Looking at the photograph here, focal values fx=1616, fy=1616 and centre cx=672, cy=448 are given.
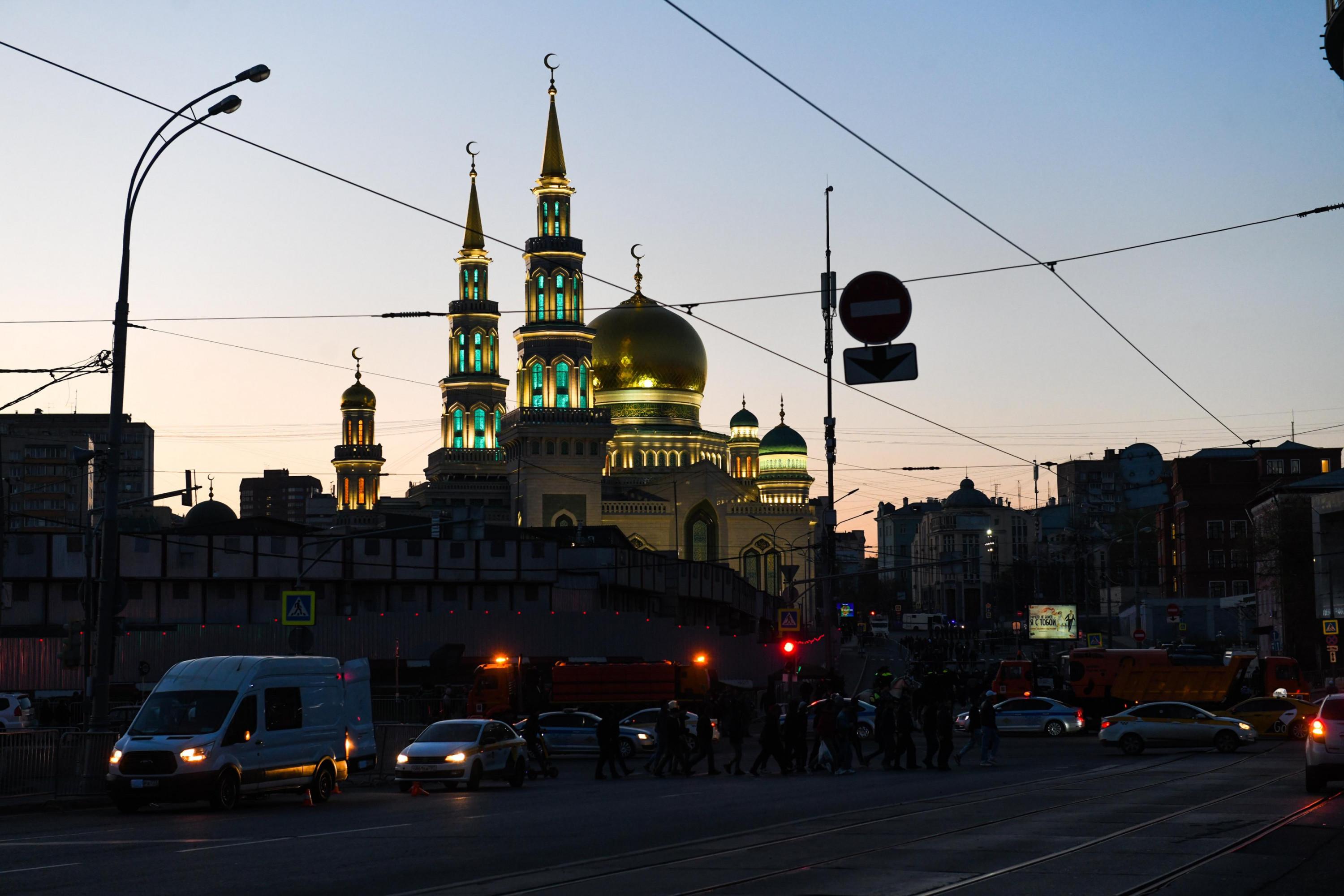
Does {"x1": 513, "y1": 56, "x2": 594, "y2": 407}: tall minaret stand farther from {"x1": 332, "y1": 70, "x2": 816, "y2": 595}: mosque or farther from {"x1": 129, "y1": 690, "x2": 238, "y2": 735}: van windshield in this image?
{"x1": 129, "y1": 690, "x2": 238, "y2": 735}: van windshield

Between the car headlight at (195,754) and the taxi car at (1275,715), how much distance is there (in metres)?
26.8

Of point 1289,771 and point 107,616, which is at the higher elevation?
point 107,616

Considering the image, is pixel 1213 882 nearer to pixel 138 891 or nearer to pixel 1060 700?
pixel 138 891

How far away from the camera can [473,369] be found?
118750 mm

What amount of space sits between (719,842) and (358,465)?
107 metres

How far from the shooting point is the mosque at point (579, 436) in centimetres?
10269

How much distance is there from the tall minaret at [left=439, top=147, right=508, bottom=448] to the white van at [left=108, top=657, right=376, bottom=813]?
9479cm

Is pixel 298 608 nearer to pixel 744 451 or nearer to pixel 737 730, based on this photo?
pixel 737 730

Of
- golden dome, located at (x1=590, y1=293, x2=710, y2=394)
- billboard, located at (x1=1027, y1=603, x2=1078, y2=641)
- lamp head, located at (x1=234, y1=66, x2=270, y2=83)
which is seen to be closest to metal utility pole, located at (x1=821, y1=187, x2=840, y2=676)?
lamp head, located at (x1=234, y1=66, x2=270, y2=83)

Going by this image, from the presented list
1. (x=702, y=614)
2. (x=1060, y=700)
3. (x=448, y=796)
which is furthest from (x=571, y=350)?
(x=448, y=796)

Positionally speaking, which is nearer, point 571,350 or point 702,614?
point 702,614

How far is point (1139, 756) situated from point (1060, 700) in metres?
16.1

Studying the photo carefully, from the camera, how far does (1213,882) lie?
11.8m

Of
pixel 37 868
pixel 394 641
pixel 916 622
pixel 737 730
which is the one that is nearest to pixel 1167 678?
pixel 737 730
